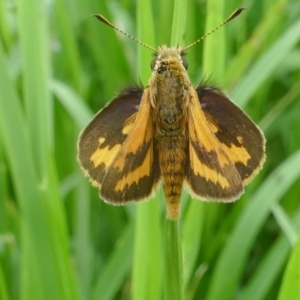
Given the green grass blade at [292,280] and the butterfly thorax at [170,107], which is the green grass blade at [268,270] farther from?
the butterfly thorax at [170,107]

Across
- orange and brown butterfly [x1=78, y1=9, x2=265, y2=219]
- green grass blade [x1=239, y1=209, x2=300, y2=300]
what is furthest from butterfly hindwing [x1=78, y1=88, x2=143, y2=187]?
green grass blade [x1=239, y1=209, x2=300, y2=300]

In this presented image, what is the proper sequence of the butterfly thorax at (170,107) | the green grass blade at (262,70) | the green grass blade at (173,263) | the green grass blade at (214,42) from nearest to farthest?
the green grass blade at (173,263), the butterfly thorax at (170,107), the green grass blade at (214,42), the green grass blade at (262,70)

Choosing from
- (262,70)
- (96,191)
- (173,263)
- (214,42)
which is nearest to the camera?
(173,263)

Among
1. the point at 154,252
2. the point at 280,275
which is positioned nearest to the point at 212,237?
the point at 280,275

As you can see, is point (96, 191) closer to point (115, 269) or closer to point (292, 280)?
point (115, 269)

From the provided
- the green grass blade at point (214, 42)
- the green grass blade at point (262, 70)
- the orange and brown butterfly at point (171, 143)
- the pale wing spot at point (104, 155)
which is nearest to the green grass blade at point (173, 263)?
the orange and brown butterfly at point (171, 143)

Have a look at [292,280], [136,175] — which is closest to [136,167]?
[136,175]
